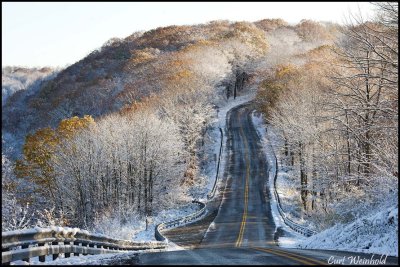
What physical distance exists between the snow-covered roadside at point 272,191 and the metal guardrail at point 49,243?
14.4m

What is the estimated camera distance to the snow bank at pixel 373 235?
12.5 meters

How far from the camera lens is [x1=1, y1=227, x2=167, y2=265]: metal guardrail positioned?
935 centimetres

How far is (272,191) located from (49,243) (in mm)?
42342

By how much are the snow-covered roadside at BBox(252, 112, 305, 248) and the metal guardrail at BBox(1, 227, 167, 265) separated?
14.4 meters

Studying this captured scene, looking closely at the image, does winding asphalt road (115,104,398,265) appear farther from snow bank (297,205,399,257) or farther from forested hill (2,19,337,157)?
forested hill (2,19,337,157)

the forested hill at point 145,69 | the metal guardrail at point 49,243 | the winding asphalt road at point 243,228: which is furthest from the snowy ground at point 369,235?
the forested hill at point 145,69

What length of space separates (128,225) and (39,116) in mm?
79163

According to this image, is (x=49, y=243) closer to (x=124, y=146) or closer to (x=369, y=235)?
(x=369, y=235)

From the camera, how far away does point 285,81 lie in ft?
213

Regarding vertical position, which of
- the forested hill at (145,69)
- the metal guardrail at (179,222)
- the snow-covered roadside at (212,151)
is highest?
the forested hill at (145,69)

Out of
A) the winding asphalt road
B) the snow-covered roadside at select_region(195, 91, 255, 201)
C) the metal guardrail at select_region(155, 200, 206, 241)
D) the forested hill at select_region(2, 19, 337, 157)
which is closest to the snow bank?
the winding asphalt road

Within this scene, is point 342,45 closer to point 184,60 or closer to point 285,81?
point 285,81

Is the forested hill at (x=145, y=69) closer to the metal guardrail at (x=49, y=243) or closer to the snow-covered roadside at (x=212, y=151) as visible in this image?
the snow-covered roadside at (x=212, y=151)

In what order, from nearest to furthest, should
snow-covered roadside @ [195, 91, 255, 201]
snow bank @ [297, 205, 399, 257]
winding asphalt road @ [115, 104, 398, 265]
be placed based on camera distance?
winding asphalt road @ [115, 104, 398, 265] → snow bank @ [297, 205, 399, 257] → snow-covered roadside @ [195, 91, 255, 201]
